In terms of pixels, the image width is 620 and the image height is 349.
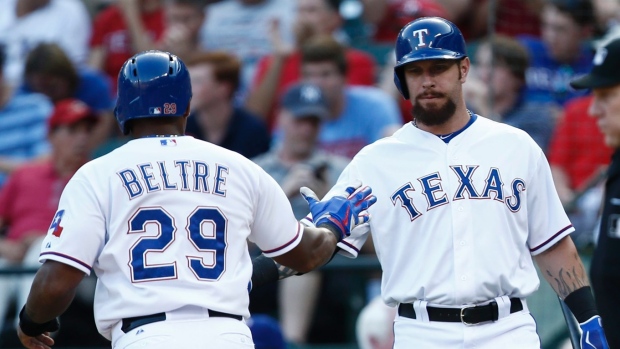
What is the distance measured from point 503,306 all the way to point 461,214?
43 cm

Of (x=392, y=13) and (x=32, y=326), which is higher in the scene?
(x=392, y=13)

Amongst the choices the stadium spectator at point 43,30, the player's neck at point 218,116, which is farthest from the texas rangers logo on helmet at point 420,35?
the stadium spectator at point 43,30

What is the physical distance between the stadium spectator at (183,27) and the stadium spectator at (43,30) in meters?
0.80

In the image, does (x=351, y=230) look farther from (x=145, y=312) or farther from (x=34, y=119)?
(x=34, y=119)

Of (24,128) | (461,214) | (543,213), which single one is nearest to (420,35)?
(461,214)

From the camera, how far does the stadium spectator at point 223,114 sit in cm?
834

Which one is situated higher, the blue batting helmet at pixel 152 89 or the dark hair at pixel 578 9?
the dark hair at pixel 578 9

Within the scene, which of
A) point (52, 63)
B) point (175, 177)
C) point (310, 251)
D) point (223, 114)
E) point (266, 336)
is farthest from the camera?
point (52, 63)

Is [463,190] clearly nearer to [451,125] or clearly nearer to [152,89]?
[451,125]

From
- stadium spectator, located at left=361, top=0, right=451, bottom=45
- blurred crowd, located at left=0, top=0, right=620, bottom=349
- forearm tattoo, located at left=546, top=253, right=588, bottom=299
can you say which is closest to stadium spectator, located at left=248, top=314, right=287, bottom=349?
blurred crowd, located at left=0, top=0, right=620, bottom=349

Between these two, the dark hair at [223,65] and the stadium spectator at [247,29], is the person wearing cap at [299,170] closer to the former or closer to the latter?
the dark hair at [223,65]

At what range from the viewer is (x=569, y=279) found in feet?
16.0

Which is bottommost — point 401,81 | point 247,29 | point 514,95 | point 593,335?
point 593,335

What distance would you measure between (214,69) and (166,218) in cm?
442
